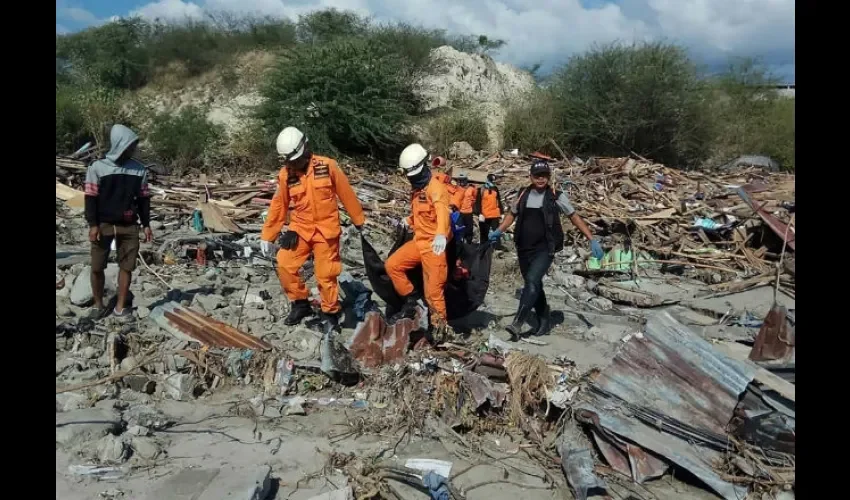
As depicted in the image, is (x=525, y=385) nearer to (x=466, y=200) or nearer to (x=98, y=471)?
(x=98, y=471)

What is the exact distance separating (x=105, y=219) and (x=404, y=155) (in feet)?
9.43

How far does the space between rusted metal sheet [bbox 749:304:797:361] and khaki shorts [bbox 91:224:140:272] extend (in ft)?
18.5

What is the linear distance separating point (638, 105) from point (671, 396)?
1929cm

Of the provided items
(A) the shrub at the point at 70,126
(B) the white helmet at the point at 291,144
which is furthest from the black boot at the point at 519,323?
(A) the shrub at the point at 70,126

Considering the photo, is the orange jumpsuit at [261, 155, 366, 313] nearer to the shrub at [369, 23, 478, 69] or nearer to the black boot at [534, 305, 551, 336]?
the black boot at [534, 305, 551, 336]

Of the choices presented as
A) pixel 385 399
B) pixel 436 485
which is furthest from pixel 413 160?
pixel 436 485

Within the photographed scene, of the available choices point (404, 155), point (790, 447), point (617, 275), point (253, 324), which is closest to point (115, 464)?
point (253, 324)

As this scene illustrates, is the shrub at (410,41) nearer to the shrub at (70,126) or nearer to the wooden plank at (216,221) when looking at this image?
the shrub at (70,126)

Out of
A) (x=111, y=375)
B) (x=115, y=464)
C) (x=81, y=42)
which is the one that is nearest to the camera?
(x=115, y=464)

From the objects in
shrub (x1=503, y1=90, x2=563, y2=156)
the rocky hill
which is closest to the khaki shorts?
shrub (x1=503, y1=90, x2=563, y2=156)

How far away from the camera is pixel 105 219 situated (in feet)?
19.8

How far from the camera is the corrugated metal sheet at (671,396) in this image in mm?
4000

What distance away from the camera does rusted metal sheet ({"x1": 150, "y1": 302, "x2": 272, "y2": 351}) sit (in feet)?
18.4
